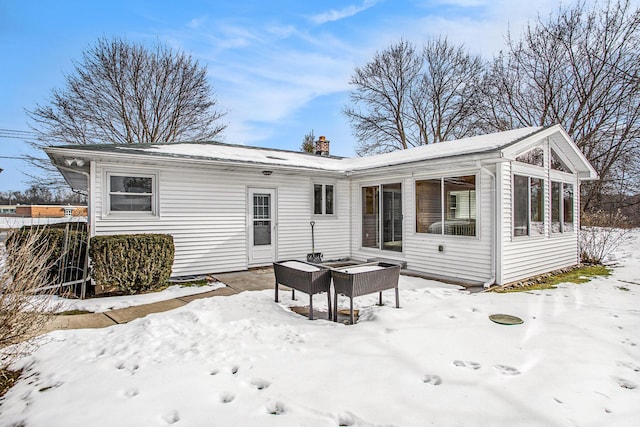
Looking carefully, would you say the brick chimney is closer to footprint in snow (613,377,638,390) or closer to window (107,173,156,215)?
window (107,173,156,215)

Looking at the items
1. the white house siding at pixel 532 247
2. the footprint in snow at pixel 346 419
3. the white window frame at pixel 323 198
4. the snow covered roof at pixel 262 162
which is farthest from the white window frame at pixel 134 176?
the white house siding at pixel 532 247

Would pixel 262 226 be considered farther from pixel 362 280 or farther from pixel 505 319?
pixel 505 319

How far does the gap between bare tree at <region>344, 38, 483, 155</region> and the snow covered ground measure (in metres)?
18.3

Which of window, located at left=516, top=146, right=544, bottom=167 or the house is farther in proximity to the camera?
window, located at left=516, top=146, right=544, bottom=167

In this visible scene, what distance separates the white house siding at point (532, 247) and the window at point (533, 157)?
0.27 m

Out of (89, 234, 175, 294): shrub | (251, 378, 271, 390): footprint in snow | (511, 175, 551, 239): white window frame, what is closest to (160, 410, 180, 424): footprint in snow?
(251, 378, 271, 390): footprint in snow

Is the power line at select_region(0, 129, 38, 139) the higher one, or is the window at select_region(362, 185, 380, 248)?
the power line at select_region(0, 129, 38, 139)

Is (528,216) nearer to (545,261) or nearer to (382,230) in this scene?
(545,261)

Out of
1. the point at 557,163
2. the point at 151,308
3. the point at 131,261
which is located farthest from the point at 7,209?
the point at 557,163

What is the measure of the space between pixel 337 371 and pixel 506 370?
162cm

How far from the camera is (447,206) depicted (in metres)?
7.50

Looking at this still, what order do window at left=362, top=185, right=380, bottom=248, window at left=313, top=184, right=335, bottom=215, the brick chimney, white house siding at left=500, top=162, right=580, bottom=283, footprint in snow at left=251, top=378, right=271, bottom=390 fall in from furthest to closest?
1. the brick chimney
2. window at left=313, top=184, right=335, bottom=215
3. window at left=362, top=185, right=380, bottom=248
4. white house siding at left=500, top=162, right=580, bottom=283
5. footprint in snow at left=251, top=378, right=271, bottom=390

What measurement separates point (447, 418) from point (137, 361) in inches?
114

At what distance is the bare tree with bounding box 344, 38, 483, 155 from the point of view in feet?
68.5
